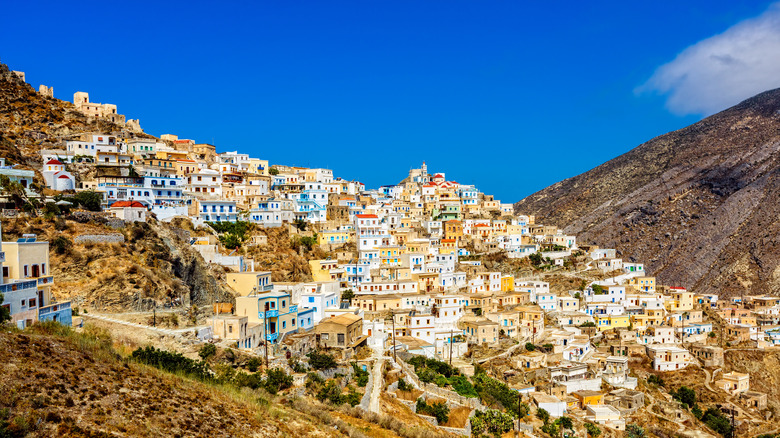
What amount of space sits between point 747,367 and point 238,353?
46.2m

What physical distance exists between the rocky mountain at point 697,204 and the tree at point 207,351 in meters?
73.9

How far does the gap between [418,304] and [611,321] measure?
1862 centimetres

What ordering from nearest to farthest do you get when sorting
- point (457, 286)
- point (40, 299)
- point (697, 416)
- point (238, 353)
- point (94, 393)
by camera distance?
point (94, 393) → point (40, 299) → point (238, 353) → point (697, 416) → point (457, 286)

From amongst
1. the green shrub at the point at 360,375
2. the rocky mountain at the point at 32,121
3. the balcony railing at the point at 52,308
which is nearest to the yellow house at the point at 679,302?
the green shrub at the point at 360,375

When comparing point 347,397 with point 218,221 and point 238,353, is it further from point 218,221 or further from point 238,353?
point 218,221

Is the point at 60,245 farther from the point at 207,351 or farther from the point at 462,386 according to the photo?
the point at 462,386

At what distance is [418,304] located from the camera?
1736 inches

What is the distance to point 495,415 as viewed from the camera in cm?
2800

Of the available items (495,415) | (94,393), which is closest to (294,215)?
(495,415)

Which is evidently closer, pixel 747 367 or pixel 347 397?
pixel 347 397

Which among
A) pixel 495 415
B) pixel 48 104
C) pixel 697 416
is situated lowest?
pixel 697 416

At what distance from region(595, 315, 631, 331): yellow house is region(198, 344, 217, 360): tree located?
3572cm

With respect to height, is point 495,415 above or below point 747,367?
above

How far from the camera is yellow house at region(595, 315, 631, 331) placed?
50.5 m
